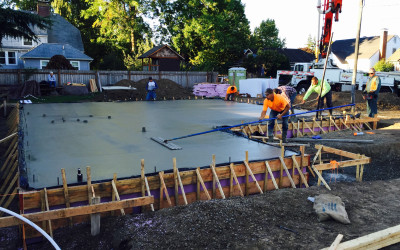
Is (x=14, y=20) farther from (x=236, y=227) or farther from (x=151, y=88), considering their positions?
(x=236, y=227)

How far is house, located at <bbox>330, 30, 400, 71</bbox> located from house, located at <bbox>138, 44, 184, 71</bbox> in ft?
62.7

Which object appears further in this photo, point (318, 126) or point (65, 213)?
point (318, 126)

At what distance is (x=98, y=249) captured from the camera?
4031 millimetres

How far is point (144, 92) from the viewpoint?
22.4 meters

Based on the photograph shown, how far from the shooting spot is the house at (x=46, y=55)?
25.7 m

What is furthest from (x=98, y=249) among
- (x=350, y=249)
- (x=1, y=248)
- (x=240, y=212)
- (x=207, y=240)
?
(x=350, y=249)

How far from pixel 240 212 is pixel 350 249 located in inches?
60.4

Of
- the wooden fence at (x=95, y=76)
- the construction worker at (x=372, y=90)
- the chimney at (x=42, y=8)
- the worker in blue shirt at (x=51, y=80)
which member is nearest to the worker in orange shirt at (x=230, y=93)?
the construction worker at (x=372, y=90)

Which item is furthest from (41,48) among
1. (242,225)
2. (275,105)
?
(242,225)

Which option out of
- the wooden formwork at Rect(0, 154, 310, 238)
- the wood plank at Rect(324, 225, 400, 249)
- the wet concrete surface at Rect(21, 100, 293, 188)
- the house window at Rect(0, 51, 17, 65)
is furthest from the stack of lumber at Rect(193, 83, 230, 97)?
the wood plank at Rect(324, 225, 400, 249)

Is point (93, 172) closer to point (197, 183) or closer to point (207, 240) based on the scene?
point (197, 183)

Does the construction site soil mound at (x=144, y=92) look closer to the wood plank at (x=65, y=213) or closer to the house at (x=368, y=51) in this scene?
the wood plank at (x=65, y=213)

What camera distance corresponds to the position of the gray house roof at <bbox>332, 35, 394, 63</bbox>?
40.7 metres

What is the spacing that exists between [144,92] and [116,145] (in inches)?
599
